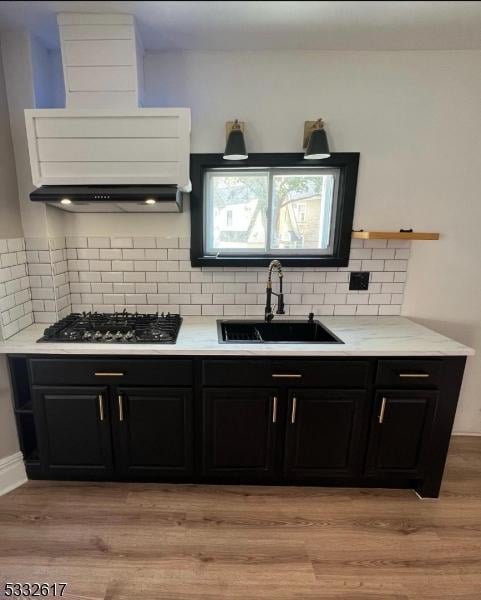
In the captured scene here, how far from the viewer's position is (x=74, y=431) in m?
1.78

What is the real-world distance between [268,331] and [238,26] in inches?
69.8

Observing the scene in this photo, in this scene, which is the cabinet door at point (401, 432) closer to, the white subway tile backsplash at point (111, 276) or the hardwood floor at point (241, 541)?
the hardwood floor at point (241, 541)

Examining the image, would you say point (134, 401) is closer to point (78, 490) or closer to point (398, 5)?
point (78, 490)

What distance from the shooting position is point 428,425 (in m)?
1.75

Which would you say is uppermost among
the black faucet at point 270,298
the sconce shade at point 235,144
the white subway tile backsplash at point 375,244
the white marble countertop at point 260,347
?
the sconce shade at point 235,144

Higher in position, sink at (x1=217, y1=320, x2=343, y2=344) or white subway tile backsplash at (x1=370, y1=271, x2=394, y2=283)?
white subway tile backsplash at (x1=370, y1=271, x2=394, y2=283)

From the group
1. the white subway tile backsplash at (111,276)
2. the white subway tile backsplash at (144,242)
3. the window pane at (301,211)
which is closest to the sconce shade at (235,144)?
the window pane at (301,211)

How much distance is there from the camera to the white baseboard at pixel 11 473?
183 centimetres

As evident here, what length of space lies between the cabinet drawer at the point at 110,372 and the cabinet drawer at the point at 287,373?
15cm

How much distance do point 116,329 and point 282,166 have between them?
4.93ft

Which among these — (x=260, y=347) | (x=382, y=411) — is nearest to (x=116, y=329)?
(x=260, y=347)

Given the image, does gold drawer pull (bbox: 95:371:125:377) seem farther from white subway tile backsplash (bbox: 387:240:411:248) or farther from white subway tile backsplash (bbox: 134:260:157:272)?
white subway tile backsplash (bbox: 387:240:411:248)

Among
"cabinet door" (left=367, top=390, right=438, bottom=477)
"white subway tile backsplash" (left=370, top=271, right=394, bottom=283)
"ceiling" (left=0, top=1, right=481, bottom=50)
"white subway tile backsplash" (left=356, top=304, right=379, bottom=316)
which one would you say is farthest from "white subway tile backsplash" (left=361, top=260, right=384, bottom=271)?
"ceiling" (left=0, top=1, right=481, bottom=50)

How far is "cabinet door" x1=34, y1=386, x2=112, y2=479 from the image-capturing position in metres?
1.73
